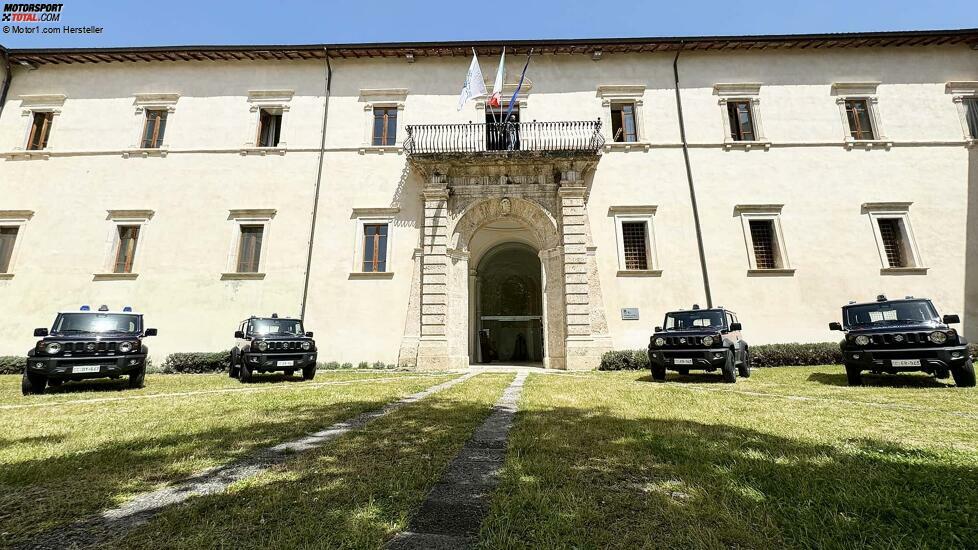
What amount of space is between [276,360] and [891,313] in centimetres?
1401

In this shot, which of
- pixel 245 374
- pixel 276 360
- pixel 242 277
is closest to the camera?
pixel 245 374

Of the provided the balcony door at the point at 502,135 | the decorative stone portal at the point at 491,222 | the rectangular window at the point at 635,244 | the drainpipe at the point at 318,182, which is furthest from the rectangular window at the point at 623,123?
the drainpipe at the point at 318,182

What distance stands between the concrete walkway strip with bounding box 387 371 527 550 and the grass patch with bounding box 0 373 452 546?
1.81 m

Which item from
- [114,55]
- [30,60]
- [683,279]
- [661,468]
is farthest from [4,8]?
[683,279]

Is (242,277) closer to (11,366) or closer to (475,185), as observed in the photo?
(11,366)

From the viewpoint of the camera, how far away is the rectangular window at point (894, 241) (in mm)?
14281

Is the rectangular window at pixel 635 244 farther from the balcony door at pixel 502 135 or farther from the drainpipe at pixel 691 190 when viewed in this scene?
the balcony door at pixel 502 135

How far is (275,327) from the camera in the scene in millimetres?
10555

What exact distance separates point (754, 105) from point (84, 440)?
20790 mm

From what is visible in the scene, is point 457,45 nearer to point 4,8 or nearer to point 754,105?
point 754,105

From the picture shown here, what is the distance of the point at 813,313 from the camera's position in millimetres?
13781

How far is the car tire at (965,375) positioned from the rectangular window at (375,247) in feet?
48.1

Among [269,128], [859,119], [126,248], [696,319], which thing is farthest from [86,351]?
[859,119]

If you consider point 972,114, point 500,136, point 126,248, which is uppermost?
point 972,114
